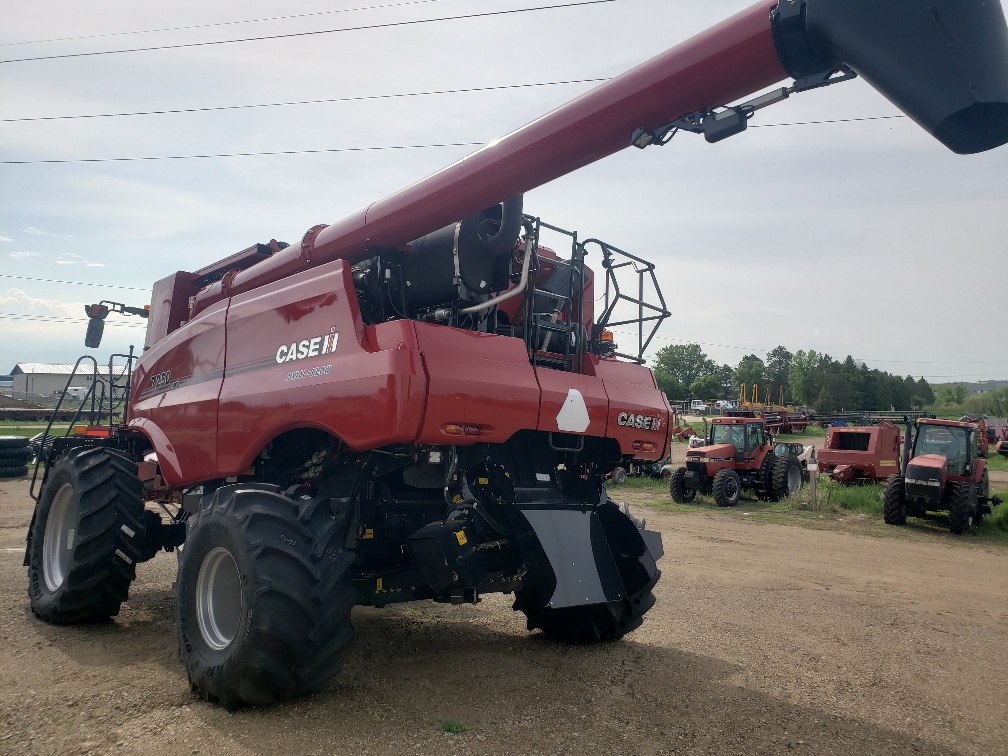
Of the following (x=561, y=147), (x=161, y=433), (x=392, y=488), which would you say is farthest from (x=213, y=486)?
(x=561, y=147)

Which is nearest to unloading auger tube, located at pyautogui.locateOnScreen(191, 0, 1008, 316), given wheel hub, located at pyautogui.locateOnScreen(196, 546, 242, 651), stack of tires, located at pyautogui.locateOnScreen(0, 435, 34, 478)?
wheel hub, located at pyautogui.locateOnScreen(196, 546, 242, 651)

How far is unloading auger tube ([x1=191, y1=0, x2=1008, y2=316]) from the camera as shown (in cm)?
307

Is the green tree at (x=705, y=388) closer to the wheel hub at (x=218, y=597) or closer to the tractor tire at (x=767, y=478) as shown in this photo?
the tractor tire at (x=767, y=478)

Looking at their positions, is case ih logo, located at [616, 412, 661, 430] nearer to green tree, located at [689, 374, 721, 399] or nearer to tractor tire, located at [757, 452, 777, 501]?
tractor tire, located at [757, 452, 777, 501]

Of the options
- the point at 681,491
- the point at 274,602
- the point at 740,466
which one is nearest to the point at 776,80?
the point at 274,602

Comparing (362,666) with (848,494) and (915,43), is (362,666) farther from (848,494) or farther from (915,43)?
(848,494)

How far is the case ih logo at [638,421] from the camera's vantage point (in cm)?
566

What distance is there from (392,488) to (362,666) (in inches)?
49.6

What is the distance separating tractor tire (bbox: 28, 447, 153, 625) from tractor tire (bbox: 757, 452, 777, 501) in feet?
55.2

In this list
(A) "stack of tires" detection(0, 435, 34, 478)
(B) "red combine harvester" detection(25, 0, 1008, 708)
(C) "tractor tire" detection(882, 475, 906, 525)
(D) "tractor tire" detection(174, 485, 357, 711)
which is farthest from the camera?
(A) "stack of tires" detection(0, 435, 34, 478)

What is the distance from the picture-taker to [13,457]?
18.8 meters

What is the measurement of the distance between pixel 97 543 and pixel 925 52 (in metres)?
6.24

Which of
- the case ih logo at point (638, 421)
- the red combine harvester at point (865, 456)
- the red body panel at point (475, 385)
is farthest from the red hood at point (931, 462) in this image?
the red body panel at point (475, 385)

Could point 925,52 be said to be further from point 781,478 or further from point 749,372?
point 749,372
